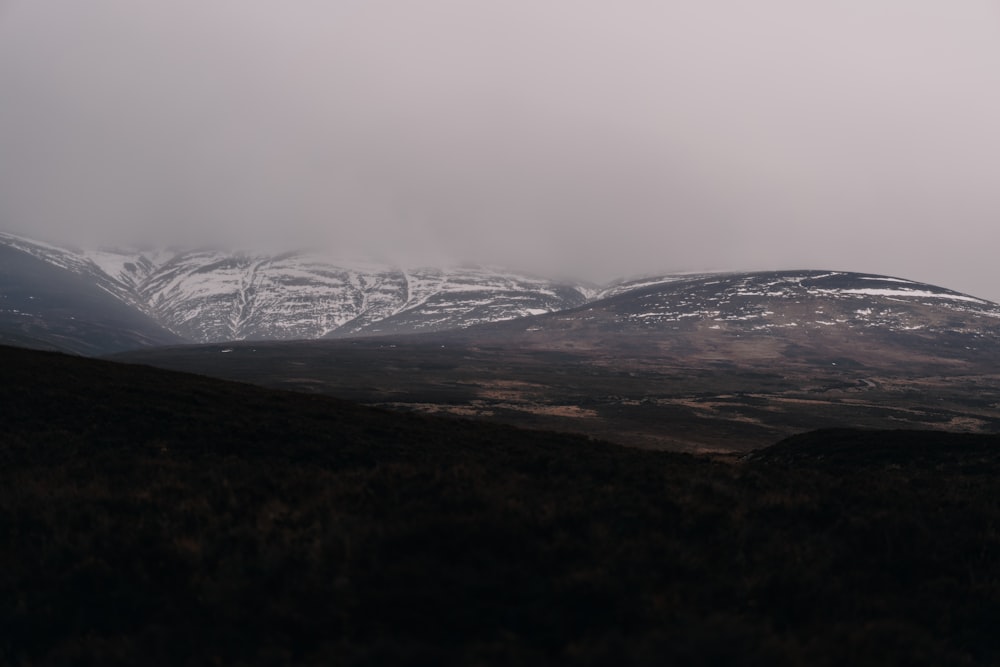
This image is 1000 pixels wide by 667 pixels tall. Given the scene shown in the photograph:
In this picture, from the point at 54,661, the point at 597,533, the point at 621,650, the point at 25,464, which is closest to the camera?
the point at 621,650

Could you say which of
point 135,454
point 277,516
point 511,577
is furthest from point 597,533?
point 135,454

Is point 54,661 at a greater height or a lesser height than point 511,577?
lesser

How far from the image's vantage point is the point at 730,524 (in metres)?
11.3

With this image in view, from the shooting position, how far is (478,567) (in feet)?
28.2

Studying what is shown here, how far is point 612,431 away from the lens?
2630 inches

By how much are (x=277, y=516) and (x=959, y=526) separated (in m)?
13.1

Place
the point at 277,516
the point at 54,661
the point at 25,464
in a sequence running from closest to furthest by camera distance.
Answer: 1. the point at 54,661
2. the point at 277,516
3. the point at 25,464

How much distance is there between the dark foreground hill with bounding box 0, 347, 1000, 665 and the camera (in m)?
7.09

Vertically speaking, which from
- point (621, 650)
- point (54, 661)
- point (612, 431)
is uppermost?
point (621, 650)

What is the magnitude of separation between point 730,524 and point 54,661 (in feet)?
33.8

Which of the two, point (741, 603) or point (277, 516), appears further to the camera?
point (277, 516)

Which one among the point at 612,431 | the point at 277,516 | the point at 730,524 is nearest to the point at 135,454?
the point at 277,516

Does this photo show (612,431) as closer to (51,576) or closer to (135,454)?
(135,454)

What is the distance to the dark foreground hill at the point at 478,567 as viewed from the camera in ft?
23.3
